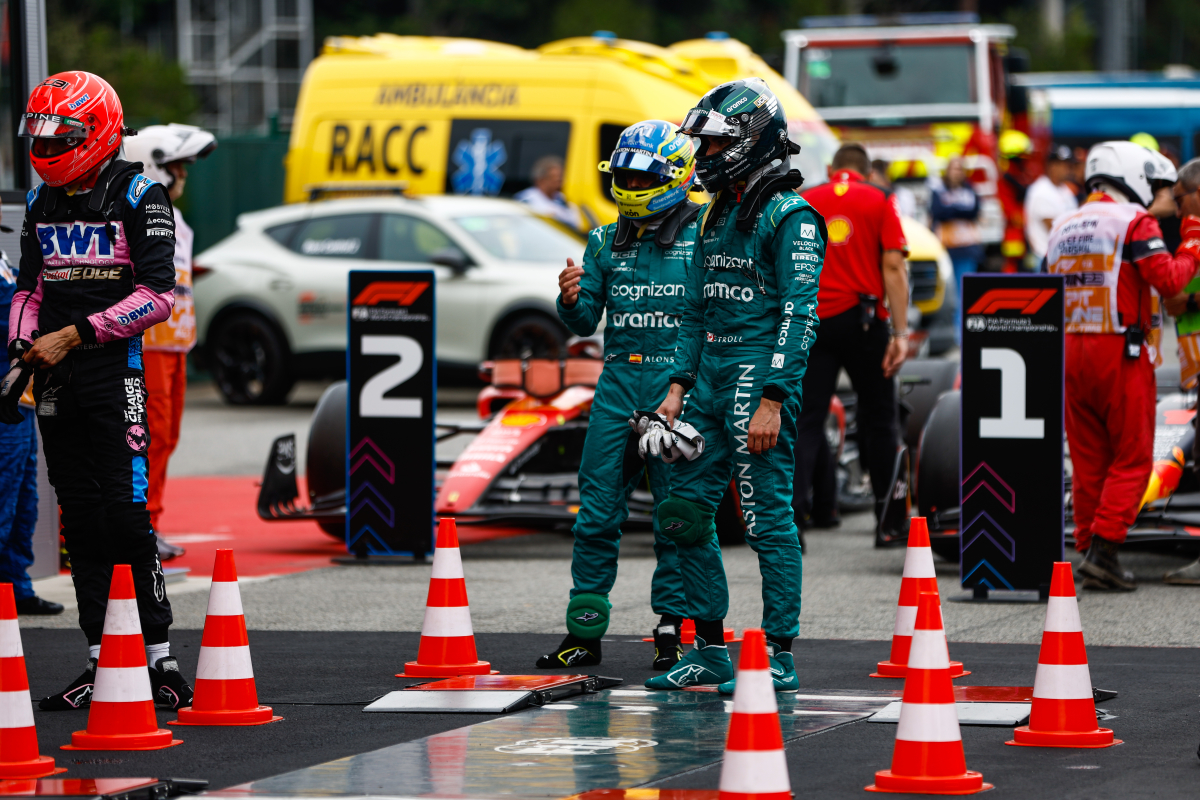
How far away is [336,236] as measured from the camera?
16.8 m

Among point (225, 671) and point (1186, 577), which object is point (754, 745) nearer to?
point (225, 671)

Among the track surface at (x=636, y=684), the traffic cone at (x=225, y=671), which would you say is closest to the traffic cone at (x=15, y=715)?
the track surface at (x=636, y=684)

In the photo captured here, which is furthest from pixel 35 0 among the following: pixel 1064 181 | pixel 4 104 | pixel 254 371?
pixel 1064 181

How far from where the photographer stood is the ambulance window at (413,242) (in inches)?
643

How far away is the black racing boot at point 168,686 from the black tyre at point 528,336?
9.86 m

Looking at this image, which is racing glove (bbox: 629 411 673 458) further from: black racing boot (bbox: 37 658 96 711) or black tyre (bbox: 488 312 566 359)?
black tyre (bbox: 488 312 566 359)

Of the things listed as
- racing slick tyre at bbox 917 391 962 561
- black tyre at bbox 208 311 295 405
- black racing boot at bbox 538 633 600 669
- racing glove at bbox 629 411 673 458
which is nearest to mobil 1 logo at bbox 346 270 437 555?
racing slick tyre at bbox 917 391 962 561

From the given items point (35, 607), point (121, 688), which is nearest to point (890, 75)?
point (35, 607)

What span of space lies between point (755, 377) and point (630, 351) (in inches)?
30.5

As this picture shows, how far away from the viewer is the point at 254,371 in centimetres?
1731

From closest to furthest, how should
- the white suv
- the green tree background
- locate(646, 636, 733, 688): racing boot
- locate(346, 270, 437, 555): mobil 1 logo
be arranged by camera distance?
1. locate(646, 636, 733, 688): racing boot
2. locate(346, 270, 437, 555): mobil 1 logo
3. the white suv
4. the green tree background

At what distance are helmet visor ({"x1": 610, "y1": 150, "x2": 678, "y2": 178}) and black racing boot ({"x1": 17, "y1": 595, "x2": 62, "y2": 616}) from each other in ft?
10.6

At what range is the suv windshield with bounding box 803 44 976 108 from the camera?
24.0 metres

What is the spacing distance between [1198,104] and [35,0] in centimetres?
2331
